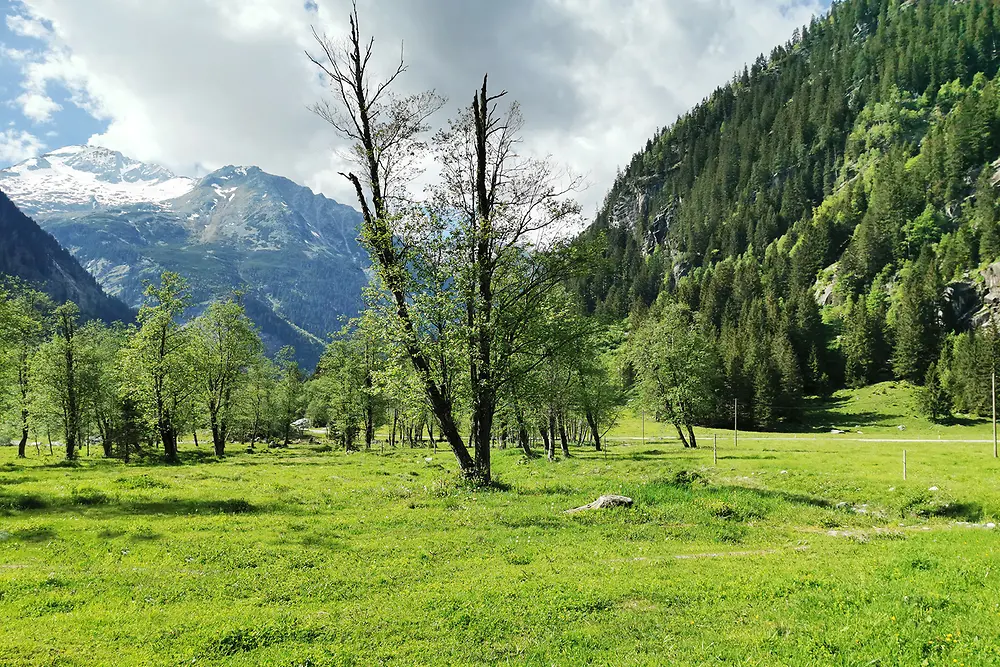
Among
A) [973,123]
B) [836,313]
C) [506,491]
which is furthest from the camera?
[973,123]

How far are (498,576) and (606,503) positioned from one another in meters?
9.65

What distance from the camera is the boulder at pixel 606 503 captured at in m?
21.5

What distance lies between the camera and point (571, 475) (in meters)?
34.1

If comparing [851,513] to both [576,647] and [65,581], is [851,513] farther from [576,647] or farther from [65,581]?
[65,581]

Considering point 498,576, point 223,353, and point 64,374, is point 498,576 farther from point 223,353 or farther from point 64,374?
point 223,353

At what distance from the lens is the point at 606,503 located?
2184 centimetres

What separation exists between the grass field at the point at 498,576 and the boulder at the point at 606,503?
78 cm

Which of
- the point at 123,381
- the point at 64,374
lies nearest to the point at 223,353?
the point at 123,381

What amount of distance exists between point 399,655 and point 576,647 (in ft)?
10.1

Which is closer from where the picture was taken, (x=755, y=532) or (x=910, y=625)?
(x=910, y=625)

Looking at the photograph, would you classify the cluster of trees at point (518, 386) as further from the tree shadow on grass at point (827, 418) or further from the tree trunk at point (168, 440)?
the tree shadow on grass at point (827, 418)

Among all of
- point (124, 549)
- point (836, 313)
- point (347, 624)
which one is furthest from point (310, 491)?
point (836, 313)

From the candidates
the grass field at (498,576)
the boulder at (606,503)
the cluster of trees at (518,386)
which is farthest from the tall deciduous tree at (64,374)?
the boulder at (606,503)

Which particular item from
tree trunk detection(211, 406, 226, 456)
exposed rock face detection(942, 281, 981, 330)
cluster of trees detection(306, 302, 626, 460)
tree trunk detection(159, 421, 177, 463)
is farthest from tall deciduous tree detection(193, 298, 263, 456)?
exposed rock face detection(942, 281, 981, 330)
